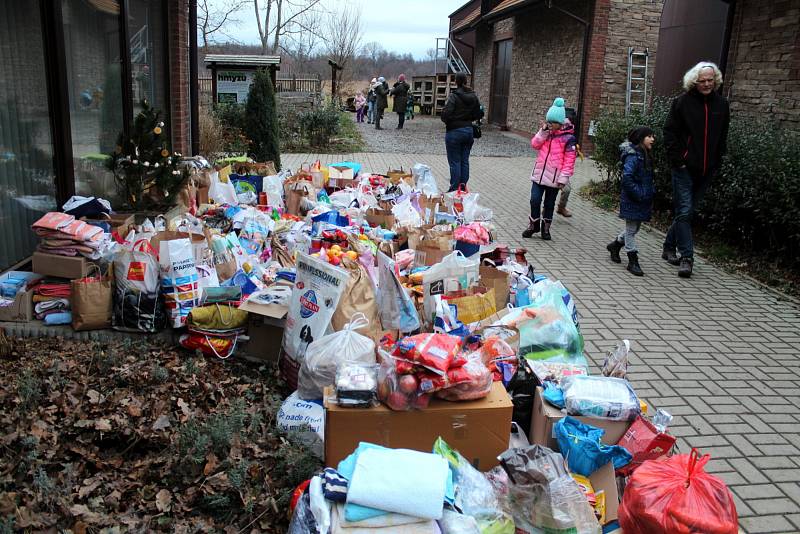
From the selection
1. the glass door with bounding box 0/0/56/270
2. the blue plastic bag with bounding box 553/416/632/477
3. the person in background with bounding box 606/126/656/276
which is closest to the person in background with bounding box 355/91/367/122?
the person in background with bounding box 606/126/656/276

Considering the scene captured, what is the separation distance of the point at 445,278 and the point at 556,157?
14.0 ft

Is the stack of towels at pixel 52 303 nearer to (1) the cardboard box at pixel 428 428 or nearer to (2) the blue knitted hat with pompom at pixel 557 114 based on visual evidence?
(1) the cardboard box at pixel 428 428

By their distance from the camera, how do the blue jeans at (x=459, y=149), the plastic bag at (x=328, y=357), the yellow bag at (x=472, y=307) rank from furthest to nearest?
1. the blue jeans at (x=459, y=149)
2. the yellow bag at (x=472, y=307)
3. the plastic bag at (x=328, y=357)

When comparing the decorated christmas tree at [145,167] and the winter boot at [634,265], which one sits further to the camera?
the winter boot at [634,265]

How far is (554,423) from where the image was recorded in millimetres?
3256

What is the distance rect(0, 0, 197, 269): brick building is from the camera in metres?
5.23

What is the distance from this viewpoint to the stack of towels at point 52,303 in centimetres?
450

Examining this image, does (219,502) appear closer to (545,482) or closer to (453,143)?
(545,482)

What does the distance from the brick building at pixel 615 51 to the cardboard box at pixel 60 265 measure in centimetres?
908

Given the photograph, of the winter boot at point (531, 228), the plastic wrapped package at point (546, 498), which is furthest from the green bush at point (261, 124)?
the plastic wrapped package at point (546, 498)

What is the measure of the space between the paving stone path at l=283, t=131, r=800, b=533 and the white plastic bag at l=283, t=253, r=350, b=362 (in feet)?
7.25

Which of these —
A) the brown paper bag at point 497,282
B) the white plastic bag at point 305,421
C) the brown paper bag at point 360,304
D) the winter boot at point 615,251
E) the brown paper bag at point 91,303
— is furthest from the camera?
the winter boot at point 615,251

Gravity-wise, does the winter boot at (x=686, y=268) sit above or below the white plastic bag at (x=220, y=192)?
below

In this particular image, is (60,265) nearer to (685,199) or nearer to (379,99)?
(685,199)
